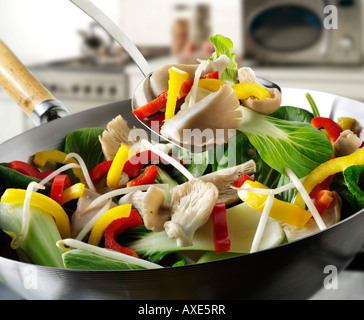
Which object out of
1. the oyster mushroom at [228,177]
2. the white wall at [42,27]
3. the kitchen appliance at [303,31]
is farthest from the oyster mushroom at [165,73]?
the white wall at [42,27]

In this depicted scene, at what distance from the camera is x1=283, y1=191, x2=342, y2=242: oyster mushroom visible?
77 cm

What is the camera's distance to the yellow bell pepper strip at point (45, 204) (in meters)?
0.84

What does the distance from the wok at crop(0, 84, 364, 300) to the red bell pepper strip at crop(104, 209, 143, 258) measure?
17 cm

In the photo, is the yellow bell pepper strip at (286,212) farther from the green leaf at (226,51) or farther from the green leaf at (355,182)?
the green leaf at (226,51)

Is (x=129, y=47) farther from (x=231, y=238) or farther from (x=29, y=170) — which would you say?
(x=231, y=238)

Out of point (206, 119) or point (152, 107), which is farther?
point (152, 107)

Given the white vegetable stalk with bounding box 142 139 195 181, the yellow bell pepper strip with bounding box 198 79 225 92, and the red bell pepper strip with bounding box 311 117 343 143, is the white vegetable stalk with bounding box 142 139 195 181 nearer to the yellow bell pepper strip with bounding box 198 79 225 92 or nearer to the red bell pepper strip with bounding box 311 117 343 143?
the yellow bell pepper strip with bounding box 198 79 225 92

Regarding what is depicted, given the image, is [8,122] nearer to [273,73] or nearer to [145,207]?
[273,73]

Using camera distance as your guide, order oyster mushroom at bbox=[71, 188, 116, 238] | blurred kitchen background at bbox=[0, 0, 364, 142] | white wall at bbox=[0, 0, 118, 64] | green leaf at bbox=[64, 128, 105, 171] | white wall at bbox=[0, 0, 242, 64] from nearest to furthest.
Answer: oyster mushroom at bbox=[71, 188, 116, 238]
green leaf at bbox=[64, 128, 105, 171]
blurred kitchen background at bbox=[0, 0, 364, 142]
white wall at bbox=[0, 0, 242, 64]
white wall at bbox=[0, 0, 118, 64]

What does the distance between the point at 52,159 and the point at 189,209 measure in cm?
43

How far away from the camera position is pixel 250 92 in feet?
3.06

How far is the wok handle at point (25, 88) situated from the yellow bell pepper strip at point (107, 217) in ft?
1.20

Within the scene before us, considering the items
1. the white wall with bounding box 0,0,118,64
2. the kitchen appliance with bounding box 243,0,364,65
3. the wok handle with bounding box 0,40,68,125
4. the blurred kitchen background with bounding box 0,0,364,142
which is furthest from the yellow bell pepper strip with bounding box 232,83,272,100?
the white wall with bounding box 0,0,118,64

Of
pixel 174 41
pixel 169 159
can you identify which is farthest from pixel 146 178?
pixel 174 41
